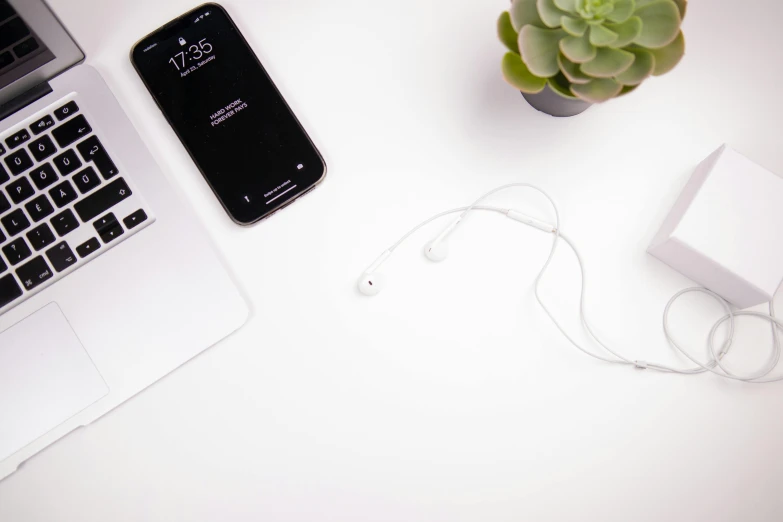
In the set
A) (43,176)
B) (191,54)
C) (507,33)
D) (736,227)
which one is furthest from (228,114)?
(736,227)

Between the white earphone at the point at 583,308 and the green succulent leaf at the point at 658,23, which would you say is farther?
the white earphone at the point at 583,308

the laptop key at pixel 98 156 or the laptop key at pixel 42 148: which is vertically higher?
the laptop key at pixel 42 148

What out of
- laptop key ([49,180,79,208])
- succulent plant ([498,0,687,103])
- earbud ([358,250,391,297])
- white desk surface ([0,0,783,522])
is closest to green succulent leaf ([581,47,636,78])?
succulent plant ([498,0,687,103])

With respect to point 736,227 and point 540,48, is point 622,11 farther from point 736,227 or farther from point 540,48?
point 736,227

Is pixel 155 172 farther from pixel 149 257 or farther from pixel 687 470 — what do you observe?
pixel 687 470

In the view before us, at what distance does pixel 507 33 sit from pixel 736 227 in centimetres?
29

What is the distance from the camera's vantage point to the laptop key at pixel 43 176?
473 millimetres

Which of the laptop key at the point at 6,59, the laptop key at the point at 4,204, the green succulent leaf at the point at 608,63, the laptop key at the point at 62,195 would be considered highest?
the laptop key at the point at 6,59

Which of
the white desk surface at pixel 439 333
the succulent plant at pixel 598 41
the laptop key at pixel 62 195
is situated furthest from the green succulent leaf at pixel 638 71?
the laptop key at pixel 62 195

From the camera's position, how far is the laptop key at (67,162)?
48 cm

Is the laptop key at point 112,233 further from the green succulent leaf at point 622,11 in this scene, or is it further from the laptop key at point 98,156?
the green succulent leaf at point 622,11

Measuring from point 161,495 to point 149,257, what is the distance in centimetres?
24

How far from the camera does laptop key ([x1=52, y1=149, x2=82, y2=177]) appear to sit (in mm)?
476

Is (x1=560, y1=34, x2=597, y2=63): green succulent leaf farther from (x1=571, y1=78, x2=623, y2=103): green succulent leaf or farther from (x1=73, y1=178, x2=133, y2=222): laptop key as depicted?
(x1=73, y1=178, x2=133, y2=222): laptop key
